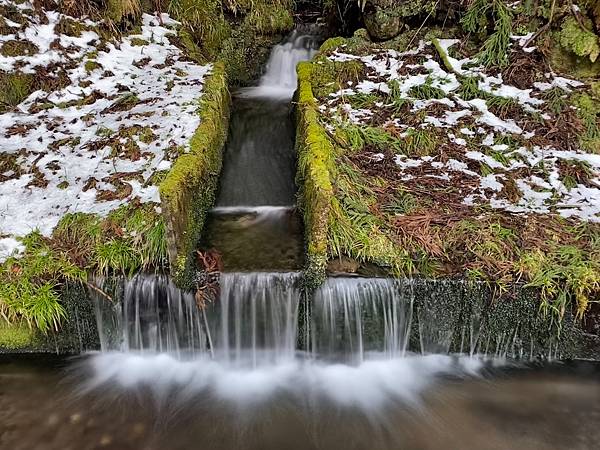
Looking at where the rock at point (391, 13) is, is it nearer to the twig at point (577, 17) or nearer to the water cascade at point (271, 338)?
the twig at point (577, 17)

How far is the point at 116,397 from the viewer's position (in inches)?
158

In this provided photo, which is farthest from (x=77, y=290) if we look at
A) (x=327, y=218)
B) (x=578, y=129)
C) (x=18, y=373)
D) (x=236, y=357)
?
(x=578, y=129)

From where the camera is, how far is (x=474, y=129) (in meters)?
5.80

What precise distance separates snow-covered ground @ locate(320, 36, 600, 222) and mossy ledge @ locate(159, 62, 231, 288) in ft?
4.70

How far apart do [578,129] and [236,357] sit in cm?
465

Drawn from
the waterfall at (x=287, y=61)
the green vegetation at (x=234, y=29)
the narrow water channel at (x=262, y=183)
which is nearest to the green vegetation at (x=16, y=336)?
the narrow water channel at (x=262, y=183)

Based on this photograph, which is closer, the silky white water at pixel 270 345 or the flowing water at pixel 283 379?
the flowing water at pixel 283 379

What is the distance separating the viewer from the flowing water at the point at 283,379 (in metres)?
3.69

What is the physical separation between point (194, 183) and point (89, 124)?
6.78 feet

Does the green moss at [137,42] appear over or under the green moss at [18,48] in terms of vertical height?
over

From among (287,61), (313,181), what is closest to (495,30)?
(287,61)

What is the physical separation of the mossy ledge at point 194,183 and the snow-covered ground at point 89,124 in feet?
0.62

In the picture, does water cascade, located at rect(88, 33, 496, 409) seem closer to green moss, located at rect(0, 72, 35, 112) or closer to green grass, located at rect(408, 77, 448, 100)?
green grass, located at rect(408, 77, 448, 100)

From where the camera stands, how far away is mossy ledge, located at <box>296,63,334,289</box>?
414 cm
